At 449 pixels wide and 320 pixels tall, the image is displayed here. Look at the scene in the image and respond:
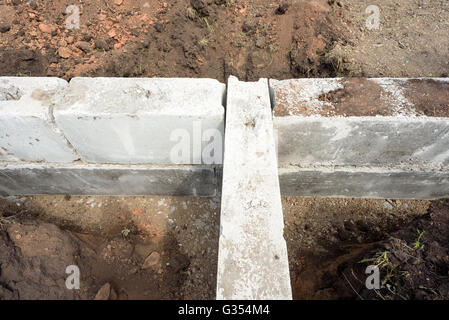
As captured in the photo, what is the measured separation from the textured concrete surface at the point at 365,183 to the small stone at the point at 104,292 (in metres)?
1.84

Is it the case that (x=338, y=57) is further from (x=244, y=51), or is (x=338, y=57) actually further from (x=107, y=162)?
(x=107, y=162)

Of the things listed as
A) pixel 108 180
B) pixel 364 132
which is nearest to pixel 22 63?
pixel 108 180

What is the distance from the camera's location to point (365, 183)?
8.87 ft

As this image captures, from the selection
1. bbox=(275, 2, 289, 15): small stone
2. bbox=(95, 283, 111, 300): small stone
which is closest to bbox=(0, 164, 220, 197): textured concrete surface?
bbox=(95, 283, 111, 300): small stone

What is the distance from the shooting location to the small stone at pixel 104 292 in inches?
90.1

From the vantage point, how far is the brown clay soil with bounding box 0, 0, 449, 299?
2.28 m

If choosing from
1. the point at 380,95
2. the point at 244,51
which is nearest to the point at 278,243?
the point at 380,95

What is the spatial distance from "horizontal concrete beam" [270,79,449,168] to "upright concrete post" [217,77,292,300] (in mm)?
244

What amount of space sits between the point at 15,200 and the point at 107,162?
54.0 inches

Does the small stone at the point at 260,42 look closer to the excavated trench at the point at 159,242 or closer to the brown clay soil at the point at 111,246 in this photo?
the excavated trench at the point at 159,242

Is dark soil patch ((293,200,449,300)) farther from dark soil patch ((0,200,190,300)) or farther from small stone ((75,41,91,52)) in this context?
small stone ((75,41,91,52))

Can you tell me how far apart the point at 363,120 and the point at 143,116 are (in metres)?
1.72

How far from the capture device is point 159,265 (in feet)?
8.41

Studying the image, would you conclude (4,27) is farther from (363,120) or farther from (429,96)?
(429,96)
